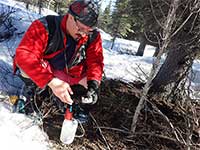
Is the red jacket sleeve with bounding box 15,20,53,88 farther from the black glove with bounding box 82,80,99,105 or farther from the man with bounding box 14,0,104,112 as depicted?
the black glove with bounding box 82,80,99,105

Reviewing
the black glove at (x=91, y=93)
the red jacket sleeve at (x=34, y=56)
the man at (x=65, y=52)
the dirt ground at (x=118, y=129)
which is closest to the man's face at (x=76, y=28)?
the man at (x=65, y=52)

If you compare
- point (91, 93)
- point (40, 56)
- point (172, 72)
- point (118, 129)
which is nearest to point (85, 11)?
point (40, 56)

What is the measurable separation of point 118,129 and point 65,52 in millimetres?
1338

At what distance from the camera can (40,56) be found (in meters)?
3.08

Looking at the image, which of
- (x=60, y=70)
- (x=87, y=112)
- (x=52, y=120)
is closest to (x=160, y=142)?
(x=87, y=112)

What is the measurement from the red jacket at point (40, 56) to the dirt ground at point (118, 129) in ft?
2.82

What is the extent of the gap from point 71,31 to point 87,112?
4.59ft

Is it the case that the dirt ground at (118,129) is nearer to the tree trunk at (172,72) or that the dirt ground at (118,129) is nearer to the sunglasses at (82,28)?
the tree trunk at (172,72)

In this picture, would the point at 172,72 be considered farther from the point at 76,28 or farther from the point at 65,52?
the point at 76,28

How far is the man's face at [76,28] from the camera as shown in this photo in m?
3.07

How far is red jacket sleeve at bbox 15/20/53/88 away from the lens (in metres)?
2.82

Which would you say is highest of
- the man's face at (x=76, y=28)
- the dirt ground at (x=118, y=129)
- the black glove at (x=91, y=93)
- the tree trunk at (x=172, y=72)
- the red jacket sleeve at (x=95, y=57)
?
the man's face at (x=76, y=28)

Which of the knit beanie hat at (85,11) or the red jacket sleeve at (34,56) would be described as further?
the knit beanie hat at (85,11)

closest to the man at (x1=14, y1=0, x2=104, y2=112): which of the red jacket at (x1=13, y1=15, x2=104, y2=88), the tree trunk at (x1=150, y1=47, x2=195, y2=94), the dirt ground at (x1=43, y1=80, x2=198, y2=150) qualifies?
the red jacket at (x1=13, y1=15, x2=104, y2=88)
